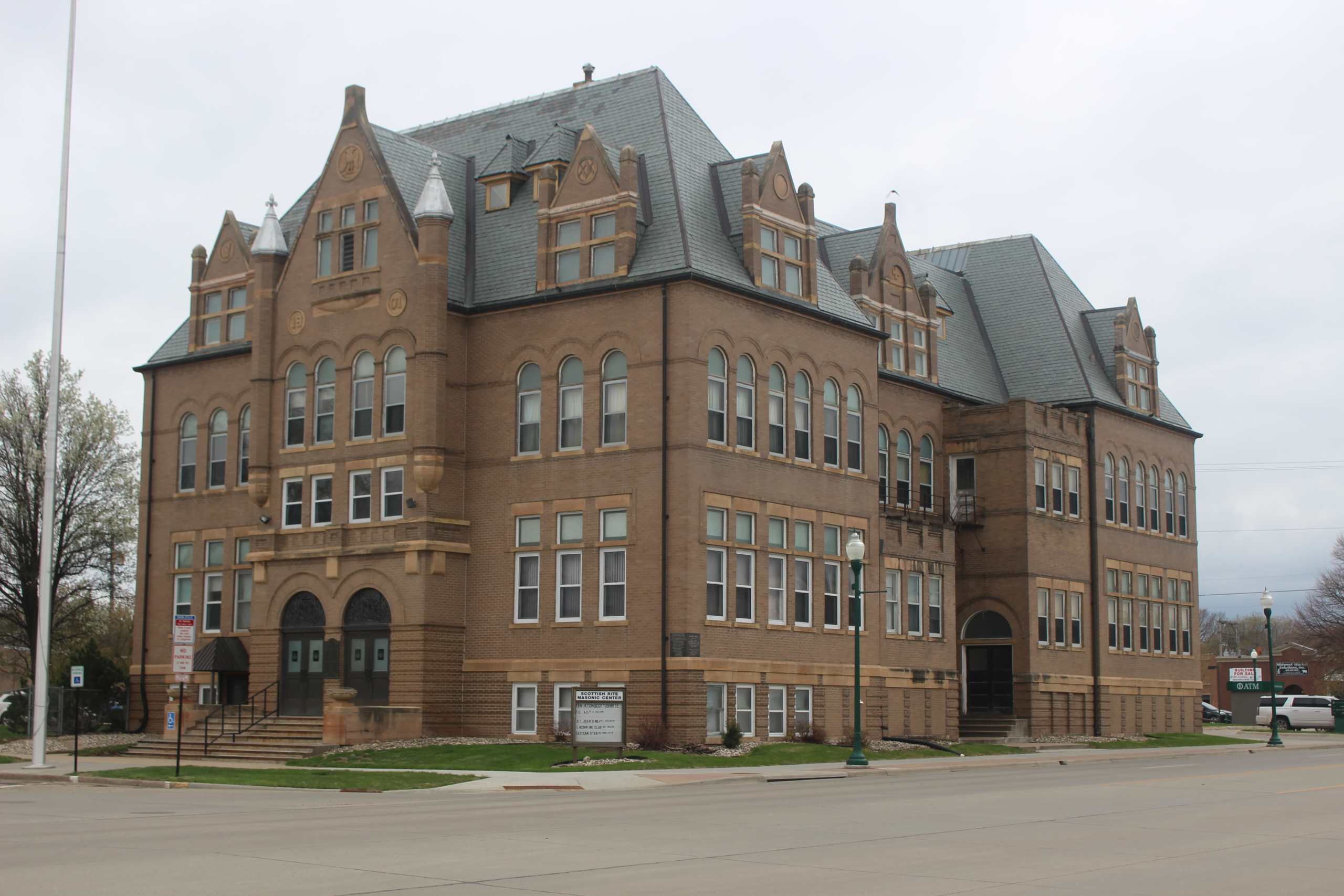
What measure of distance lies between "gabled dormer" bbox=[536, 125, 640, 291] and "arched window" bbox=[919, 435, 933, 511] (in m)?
15.8

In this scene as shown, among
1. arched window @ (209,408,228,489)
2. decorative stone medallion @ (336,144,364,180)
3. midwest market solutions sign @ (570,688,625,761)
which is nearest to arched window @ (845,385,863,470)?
midwest market solutions sign @ (570,688,625,761)

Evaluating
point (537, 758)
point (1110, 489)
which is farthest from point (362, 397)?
point (1110, 489)

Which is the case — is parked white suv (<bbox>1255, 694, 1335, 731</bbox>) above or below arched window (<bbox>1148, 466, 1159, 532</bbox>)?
below

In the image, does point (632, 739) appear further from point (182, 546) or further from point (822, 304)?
point (182, 546)

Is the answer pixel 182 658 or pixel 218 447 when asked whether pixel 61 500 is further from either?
pixel 182 658

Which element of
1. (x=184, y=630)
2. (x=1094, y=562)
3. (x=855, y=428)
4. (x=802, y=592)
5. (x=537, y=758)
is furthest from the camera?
(x=1094, y=562)

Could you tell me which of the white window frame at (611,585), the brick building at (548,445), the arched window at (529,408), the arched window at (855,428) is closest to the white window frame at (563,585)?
the brick building at (548,445)

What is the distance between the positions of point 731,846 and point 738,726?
19.9m

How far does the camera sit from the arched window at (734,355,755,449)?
38.4 metres

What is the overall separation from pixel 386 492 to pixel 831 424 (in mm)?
12422

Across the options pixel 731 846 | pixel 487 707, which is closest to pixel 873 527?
pixel 487 707

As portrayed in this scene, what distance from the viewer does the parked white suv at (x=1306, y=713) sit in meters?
71.2

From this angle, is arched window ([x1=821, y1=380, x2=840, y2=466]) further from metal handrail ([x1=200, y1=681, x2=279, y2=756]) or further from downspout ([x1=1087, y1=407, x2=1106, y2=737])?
metal handrail ([x1=200, y1=681, x2=279, y2=756])

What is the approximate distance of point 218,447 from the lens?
1793 inches
